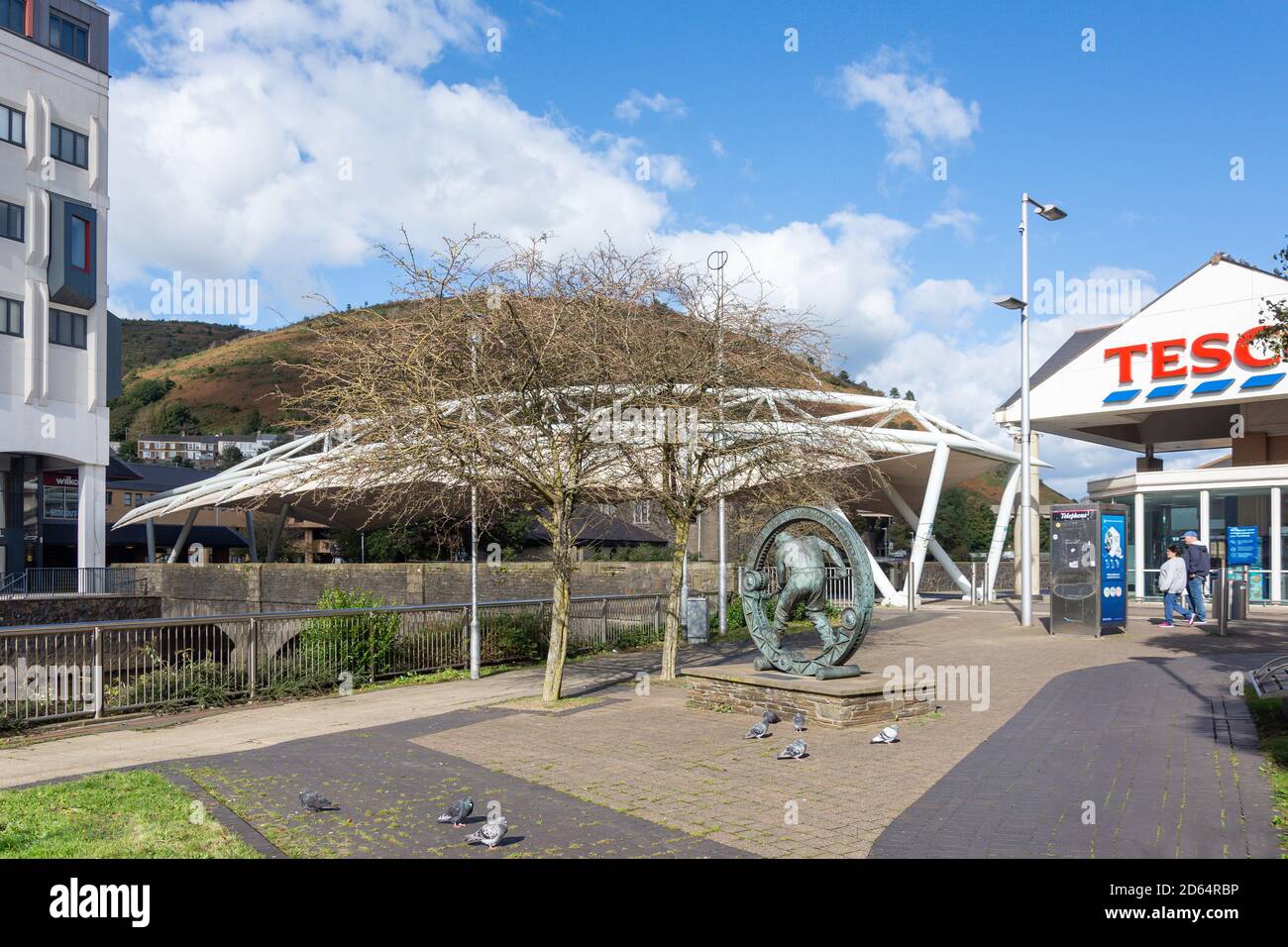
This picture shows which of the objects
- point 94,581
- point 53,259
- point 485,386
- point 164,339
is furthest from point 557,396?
point 164,339

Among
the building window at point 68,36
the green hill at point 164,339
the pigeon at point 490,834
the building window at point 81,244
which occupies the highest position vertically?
the green hill at point 164,339

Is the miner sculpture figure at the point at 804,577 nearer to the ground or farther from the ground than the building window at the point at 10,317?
nearer to the ground

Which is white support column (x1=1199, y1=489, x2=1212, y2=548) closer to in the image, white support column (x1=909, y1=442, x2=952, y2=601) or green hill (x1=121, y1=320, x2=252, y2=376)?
white support column (x1=909, y1=442, x2=952, y2=601)

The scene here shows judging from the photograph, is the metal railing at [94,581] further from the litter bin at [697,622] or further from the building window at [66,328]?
the litter bin at [697,622]

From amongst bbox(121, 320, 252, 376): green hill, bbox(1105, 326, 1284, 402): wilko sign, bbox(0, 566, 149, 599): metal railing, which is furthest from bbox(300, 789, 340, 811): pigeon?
bbox(121, 320, 252, 376): green hill

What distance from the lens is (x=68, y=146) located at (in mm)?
37844

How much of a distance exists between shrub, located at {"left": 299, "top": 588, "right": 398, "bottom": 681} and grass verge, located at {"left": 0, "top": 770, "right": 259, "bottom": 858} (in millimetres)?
6212

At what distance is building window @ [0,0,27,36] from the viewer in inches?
1426

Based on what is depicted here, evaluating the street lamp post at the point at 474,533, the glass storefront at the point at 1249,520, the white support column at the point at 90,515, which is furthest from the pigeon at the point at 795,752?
the white support column at the point at 90,515

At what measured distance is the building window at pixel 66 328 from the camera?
1468 inches

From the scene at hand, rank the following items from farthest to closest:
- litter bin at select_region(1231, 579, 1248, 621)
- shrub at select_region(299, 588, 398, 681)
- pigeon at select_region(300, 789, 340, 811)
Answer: litter bin at select_region(1231, 579, 1248, 621) → shrub at select_region(299, 588, 398, 681) → pigeon at select_region(300, 789, 340, 811)

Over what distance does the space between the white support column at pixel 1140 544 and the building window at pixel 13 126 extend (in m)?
38.8

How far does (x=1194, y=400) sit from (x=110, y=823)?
29752 mm

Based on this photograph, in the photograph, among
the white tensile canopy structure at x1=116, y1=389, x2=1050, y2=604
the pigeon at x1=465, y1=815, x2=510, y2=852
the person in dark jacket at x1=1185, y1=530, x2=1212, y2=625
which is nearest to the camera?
the pigeon at x1=465, y1=815, x2=510, y2=852
